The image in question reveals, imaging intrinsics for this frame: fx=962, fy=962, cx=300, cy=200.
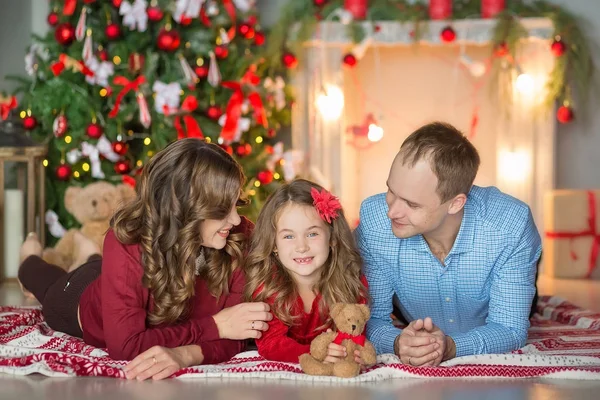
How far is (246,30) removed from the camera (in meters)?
5.56

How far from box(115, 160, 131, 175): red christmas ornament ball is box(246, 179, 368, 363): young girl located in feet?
8.62

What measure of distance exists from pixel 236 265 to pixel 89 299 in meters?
0.51

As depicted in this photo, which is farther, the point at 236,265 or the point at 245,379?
the point at 236,265

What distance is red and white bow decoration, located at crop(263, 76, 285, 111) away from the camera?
18.6ft

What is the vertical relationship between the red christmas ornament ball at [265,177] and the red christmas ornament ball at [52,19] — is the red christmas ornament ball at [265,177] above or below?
below

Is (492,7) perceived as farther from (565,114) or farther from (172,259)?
(172,259)

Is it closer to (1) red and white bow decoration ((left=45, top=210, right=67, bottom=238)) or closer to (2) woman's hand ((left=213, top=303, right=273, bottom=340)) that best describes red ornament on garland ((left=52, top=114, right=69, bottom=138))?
(1) red and white bow decoration ((left=45, top=210, right=67, bottom=238))

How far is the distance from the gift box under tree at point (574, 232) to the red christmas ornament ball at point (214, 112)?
6.64ft

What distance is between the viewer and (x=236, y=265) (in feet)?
9.75

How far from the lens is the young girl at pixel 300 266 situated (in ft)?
9.19

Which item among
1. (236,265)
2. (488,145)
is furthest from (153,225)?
(488,145)

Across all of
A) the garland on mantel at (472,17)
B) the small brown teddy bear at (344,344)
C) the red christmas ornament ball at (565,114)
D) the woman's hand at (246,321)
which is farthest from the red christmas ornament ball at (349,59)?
the small brown teddy bear at (344,344)

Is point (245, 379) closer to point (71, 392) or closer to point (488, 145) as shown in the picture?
point (71, 392)

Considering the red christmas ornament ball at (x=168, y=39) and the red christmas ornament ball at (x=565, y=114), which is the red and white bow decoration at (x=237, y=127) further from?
the red christmas ornament ball at (x=565, y=114)
